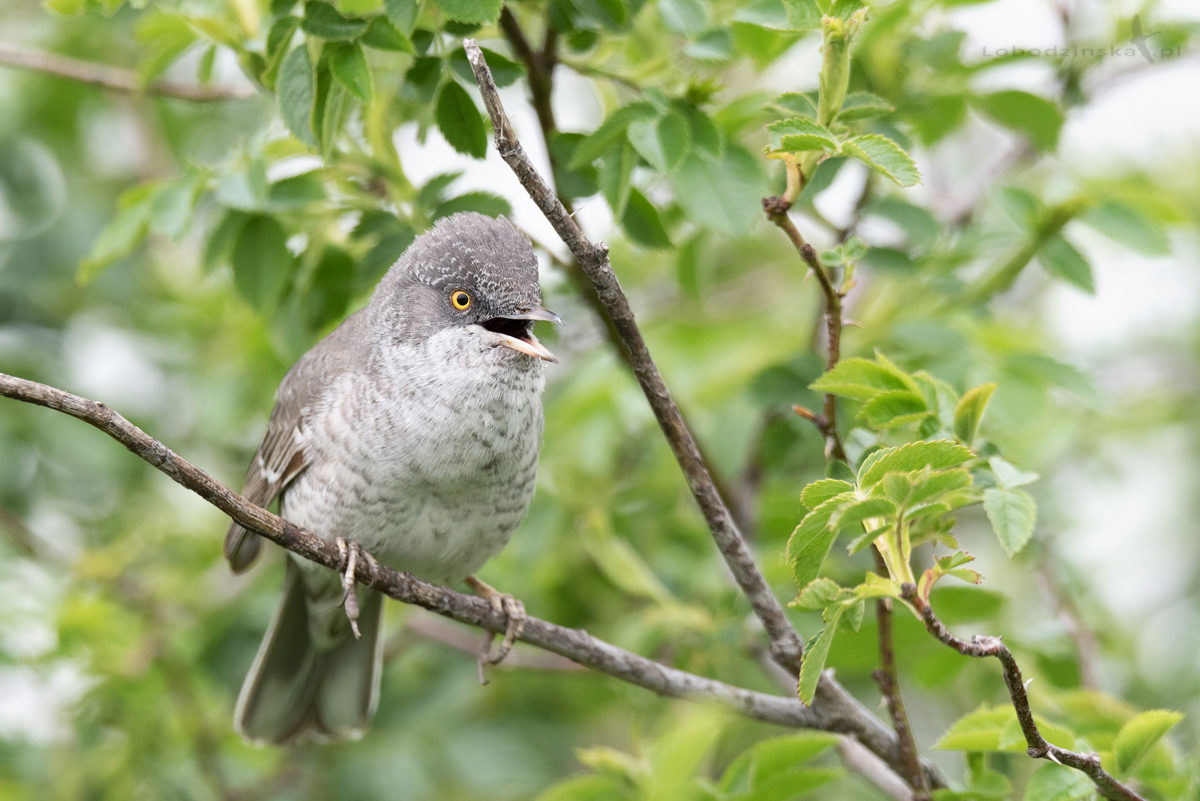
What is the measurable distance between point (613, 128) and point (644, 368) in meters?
0.70

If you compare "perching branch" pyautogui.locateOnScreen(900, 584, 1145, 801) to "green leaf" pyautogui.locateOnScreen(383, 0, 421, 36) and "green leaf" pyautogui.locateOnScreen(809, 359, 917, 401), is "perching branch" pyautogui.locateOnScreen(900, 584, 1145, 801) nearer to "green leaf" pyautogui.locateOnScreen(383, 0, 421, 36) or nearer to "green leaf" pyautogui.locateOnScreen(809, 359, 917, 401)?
"green leaf" pyautogui.locateOnScreen(809, 359, 917, 401)

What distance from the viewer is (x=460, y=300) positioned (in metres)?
3.50

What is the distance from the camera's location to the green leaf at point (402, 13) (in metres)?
2.70

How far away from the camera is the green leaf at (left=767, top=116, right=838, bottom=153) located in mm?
2303

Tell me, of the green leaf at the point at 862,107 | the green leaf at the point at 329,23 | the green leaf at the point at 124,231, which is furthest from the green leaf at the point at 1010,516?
the green leaf at the point at 124,231

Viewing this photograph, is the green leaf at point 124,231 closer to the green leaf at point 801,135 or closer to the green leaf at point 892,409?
the green leaf at point 801,135

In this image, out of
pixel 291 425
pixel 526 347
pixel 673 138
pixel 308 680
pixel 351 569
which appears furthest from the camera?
pixel 308 680

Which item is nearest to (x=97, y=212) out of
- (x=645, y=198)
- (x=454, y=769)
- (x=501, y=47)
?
(x=501, y=47)

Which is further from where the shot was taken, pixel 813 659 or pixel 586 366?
pixel 586 366

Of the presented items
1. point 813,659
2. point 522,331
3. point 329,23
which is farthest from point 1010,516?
point 329,23

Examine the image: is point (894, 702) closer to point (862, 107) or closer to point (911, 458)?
point (911, 458)

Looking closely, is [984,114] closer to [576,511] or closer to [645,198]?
[645,198]

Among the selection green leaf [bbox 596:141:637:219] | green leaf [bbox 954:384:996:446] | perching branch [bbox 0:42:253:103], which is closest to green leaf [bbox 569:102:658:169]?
green leaf [bbox 596:141:637:219]

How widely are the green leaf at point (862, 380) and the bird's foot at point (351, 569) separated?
4.20ft
